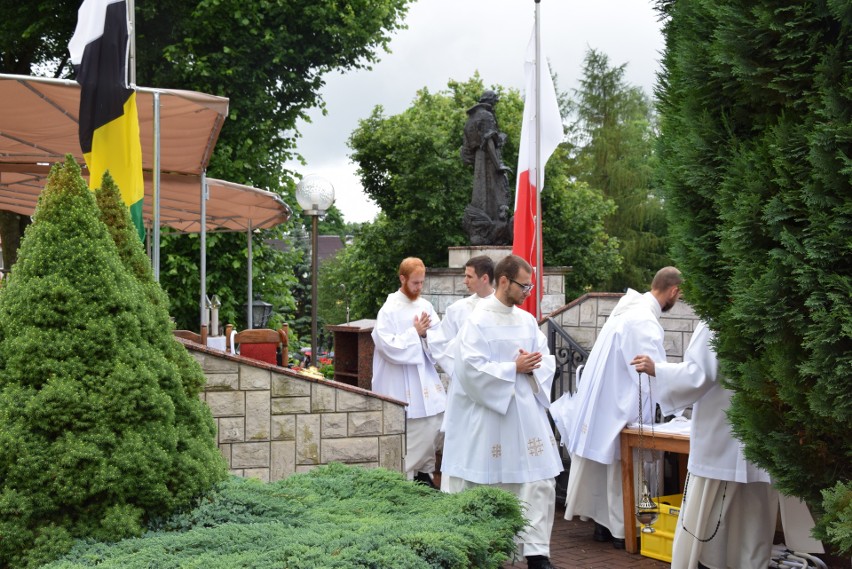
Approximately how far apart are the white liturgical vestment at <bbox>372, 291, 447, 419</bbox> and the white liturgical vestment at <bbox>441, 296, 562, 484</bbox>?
9.71 feet

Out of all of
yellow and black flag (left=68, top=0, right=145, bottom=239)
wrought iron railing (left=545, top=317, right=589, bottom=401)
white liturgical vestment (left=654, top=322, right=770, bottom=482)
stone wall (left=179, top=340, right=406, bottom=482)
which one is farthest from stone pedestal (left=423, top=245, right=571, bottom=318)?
white liturgical vestment (left=654, top=322, right=770, bottom=482)

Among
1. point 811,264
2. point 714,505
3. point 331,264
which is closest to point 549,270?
point 714,505

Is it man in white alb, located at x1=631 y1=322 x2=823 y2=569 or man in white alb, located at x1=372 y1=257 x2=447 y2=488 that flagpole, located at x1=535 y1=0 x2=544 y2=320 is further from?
man in white alb, located at x1=631 y1=322 x2=823 y2=569

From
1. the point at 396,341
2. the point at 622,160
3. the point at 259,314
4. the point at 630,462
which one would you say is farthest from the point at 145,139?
the point at 622,160

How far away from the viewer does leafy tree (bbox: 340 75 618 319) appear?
2956 cm

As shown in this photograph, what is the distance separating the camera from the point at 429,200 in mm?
28828

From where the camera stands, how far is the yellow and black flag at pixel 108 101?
21.5ft

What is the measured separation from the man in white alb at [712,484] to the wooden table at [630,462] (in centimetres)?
79

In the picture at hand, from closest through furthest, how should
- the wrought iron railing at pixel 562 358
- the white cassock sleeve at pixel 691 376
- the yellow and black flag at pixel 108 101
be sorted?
the white cassock sleeve at pixel 691 376 < the yellow and black flag at pixel 108 101 < the wrought iron railing at pixel 562 358

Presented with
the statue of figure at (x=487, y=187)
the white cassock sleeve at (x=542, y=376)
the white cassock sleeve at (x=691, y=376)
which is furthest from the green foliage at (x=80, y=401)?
the statue of figure at (x=487, y=187)

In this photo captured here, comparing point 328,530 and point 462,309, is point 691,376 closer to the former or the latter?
point 328,530

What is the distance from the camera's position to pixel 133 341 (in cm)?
363

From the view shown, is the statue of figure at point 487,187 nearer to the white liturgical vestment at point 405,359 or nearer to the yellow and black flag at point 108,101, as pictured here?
the white liturgical vestment at point 405,359

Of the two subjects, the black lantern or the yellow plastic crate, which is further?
the black lantern
